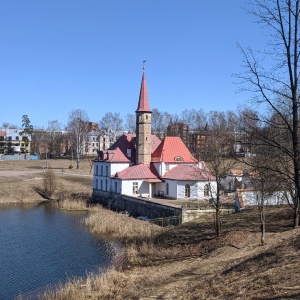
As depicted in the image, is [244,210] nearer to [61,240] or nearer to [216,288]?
[61,240]

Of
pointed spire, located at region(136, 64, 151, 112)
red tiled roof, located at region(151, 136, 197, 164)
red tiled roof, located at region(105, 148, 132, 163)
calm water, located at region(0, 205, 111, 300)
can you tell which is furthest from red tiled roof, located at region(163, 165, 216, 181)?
calm water, located at region(0, 205, 111, 300)

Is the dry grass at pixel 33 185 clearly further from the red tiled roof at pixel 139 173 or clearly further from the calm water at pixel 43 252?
the calm water at pixel 43 252

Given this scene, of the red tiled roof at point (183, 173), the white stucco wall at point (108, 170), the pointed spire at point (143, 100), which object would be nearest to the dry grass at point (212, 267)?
the red tiled roof at point (183, 173)

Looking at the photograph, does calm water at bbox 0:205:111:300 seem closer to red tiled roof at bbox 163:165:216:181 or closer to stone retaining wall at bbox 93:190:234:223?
stone retaining wall at bbox 93:190:234:223

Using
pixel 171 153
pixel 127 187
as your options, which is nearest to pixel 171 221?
pixel 127 187

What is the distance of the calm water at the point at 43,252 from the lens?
18072 millimetres

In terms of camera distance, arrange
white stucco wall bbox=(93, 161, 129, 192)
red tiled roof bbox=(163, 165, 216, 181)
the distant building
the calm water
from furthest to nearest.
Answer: the distant building, white stucco wall bbox=(93, 161, 129, 192), red tiled roof bbox=(163, 165, 216, 181), the calm water

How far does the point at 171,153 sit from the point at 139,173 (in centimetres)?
414

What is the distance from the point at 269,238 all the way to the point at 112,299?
7.41 meters

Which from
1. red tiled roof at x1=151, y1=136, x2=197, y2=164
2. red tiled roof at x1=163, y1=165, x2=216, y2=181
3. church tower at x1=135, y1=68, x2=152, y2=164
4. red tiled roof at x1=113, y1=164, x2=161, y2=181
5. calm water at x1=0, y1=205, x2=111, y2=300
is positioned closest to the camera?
calm water at x1=0, y1=205, x2=111, y2=300

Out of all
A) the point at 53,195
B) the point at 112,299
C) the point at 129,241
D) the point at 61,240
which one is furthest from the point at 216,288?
the point at 53,195

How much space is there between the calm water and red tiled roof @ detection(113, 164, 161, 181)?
8088mm

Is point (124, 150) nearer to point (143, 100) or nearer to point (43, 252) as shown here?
point (143, 100)

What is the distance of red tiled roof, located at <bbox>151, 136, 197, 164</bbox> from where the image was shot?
42.7 m
